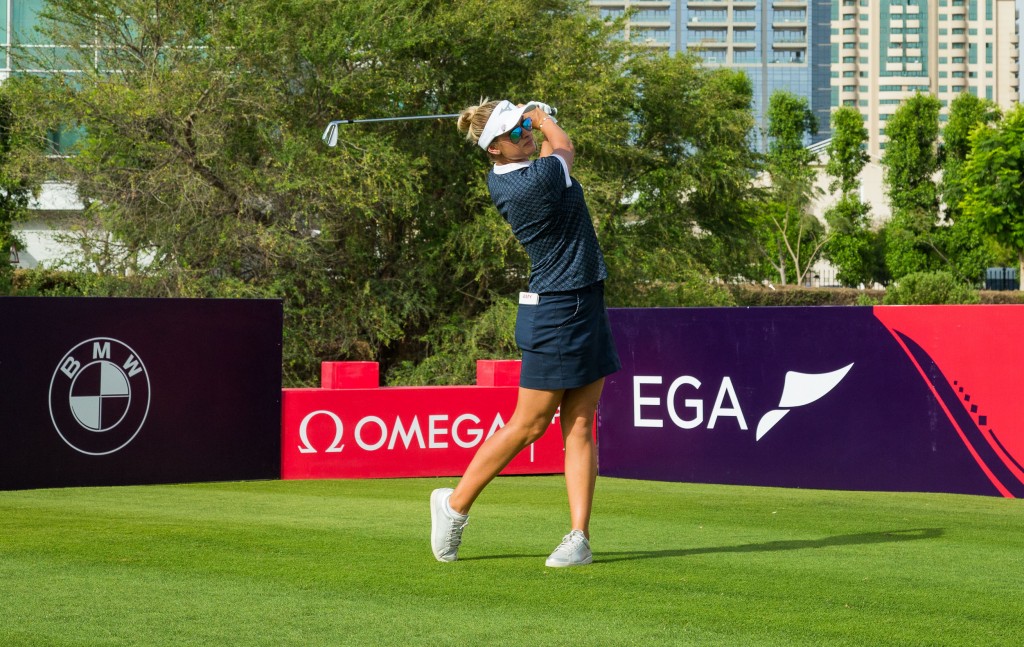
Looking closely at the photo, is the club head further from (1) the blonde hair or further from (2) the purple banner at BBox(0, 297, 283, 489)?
(1) the blonde hair

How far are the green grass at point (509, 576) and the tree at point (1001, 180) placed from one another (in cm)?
4974

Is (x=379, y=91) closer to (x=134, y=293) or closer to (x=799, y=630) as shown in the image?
(x=134, y=293)

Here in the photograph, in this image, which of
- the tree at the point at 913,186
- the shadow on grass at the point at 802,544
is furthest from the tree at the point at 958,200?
the shadow on grass at the point at 802,544

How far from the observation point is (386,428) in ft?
33.2

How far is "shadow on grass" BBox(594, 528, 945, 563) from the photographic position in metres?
5.44

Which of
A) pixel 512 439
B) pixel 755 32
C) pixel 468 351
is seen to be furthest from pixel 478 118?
pixel 755 32

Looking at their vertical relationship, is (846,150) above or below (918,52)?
below

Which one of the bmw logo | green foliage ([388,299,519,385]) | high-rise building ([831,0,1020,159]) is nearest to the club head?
green foliage ([388,299,519,385])

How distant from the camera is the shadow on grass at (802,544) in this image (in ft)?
17.9

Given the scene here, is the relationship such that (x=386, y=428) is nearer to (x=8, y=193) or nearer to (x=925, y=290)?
(x=8, y=193)

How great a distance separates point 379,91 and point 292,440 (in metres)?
13.6

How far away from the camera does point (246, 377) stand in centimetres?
963

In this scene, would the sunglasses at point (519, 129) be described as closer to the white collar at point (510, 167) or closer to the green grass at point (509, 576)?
the white collar at point (510, 167)

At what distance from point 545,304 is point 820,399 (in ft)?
14.2
